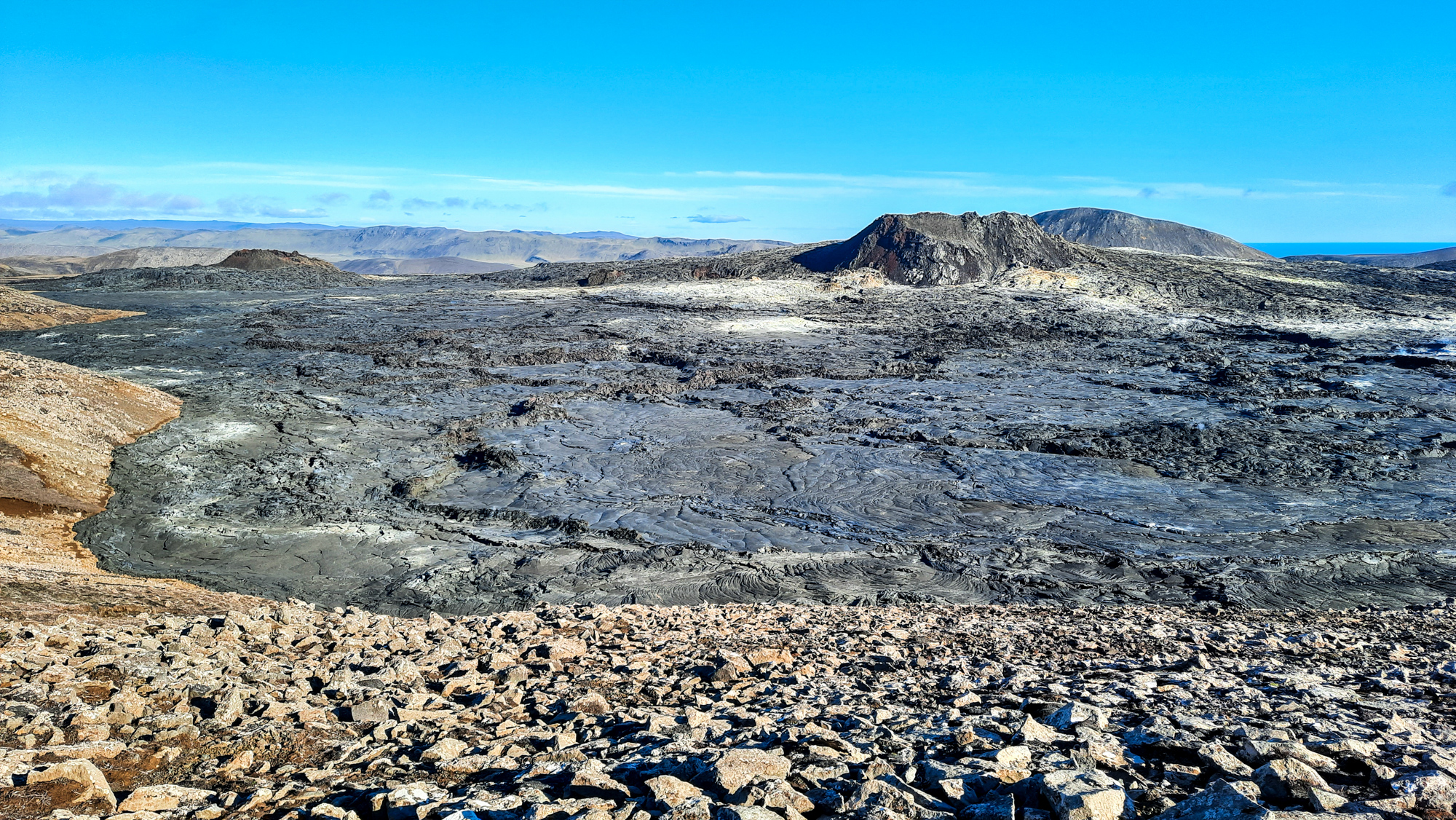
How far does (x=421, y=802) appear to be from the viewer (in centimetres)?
314

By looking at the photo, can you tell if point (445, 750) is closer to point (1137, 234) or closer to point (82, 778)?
point (82, 778)

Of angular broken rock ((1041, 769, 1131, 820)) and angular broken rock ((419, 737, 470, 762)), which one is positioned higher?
angular broken rock ((1041, 769, 1131, 820))

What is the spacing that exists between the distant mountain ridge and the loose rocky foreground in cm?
13801

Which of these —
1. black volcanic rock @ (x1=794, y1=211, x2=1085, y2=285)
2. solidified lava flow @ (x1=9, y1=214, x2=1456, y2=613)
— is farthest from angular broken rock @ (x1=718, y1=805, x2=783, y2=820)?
black volcanic rock @ (x1=794, y1=211, x2=1085, y2=285)

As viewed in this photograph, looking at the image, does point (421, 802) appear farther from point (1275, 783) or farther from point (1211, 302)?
point (1211, 302)

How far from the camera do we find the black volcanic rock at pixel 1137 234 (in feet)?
235

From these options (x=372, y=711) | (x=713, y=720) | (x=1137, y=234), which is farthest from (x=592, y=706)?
(x=1137, y=234)

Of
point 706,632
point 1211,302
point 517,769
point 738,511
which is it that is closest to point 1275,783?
point 517,769

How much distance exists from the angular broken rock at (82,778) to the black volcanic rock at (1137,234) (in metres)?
74.6

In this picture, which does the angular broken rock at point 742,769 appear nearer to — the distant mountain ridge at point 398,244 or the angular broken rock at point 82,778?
the angular broken rock at point 82,778

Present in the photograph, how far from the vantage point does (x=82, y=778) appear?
10.5 ft

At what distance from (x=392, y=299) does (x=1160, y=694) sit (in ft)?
117

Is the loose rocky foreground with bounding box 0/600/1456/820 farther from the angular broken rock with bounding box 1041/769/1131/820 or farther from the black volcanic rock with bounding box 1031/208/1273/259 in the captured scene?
the black volcanic rock with bounding box 1031/208/1273/259

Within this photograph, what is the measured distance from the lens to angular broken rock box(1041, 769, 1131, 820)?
2.83m
